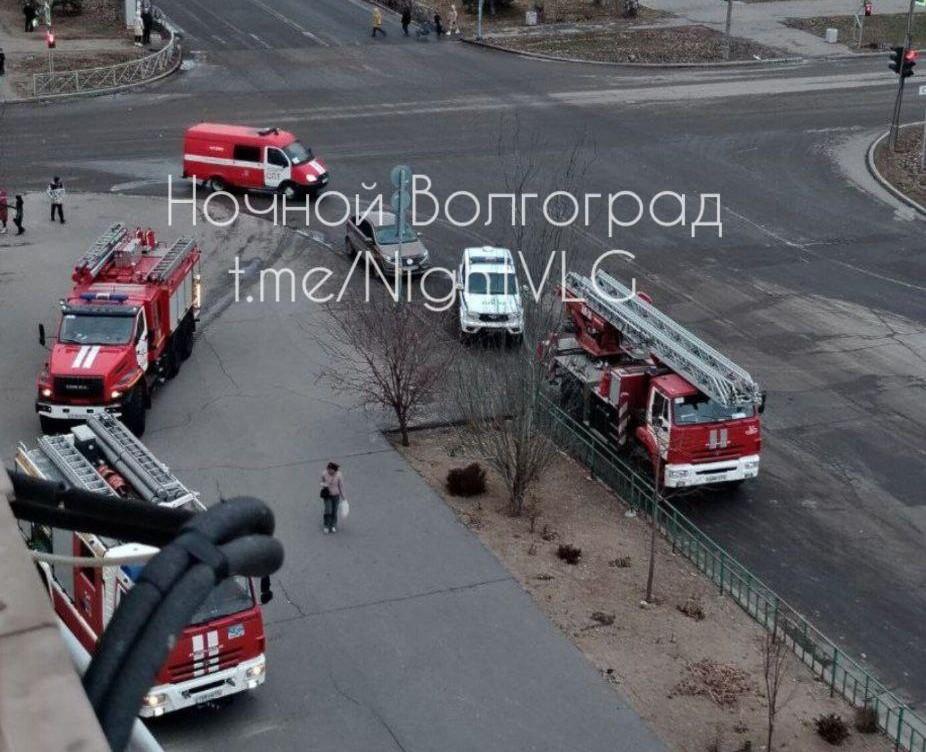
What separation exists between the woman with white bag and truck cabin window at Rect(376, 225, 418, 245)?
1511 centimetres

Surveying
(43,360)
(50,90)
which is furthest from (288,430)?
(50,90)

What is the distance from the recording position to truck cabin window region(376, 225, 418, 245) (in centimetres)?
3853

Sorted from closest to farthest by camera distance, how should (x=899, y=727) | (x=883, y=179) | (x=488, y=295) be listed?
1. (x=899, y=727)
2. (x=488, y=295)
3. (x=883, y=179)

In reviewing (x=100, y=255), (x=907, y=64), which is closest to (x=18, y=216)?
(x=100, y=255)

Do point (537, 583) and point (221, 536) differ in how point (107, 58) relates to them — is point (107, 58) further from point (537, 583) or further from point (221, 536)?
point (221, 536)

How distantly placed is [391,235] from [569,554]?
55.0ft

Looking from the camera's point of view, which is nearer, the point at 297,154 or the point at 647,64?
the point at 297,154

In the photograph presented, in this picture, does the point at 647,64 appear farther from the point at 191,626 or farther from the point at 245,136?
the point at 191,626

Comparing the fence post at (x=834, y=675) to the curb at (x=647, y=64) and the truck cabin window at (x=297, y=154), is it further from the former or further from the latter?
the curb at (x=647, y=64)

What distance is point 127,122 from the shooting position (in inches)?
2072

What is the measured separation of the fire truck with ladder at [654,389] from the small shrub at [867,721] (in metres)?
5.52

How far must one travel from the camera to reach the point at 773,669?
20406 mm

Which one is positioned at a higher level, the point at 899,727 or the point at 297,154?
the point at 297,154

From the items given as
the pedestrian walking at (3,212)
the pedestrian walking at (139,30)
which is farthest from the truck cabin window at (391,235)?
the pedestrian walking at (139,30)
